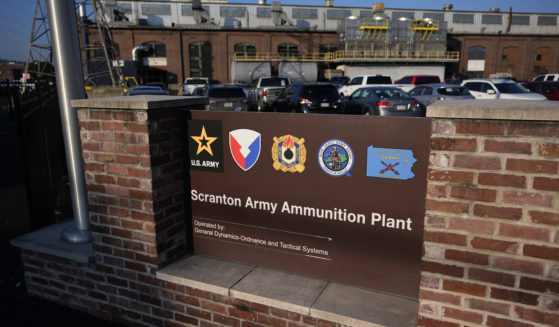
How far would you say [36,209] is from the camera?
15.4 feet

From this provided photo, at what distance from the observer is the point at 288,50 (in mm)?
45250

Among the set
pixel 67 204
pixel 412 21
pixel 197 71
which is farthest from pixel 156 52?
pixel 67 204

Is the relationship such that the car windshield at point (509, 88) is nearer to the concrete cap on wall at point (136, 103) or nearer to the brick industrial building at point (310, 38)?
the concrete cap on wall at point (136, 103)

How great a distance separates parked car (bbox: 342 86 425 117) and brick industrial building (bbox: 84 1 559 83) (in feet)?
92.0

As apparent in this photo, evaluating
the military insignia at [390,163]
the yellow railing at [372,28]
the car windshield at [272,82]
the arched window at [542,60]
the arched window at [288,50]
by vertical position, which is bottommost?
the military insignia at [390,163]

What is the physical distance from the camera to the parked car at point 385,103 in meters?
14.2

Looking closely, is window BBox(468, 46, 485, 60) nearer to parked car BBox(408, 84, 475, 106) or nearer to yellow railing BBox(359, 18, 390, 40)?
yellow railing BBox(359, 18, 390, 40)

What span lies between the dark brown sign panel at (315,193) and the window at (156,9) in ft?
155

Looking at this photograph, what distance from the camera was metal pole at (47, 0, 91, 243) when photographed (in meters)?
3.62

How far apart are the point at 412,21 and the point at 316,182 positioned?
45.9 m

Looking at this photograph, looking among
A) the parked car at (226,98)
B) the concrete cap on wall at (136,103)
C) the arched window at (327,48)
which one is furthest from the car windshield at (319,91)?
the arched window at (327,48)

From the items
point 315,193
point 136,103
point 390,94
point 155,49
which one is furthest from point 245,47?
point 315,193

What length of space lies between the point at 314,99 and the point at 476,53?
40.0m

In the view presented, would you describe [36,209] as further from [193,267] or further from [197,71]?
[197,71]
